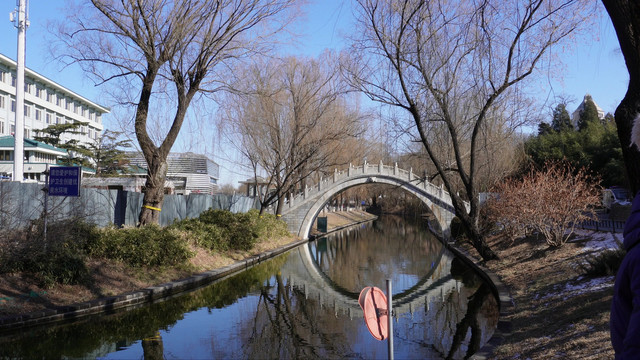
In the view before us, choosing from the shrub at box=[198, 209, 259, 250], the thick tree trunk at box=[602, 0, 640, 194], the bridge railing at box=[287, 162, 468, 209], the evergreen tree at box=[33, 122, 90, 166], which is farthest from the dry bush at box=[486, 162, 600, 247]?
the evergreen tree at box=[33, 122, 90, 166]

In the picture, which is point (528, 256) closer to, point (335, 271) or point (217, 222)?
point (335, 271)

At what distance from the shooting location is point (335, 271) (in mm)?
19094

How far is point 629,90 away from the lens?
216 inches

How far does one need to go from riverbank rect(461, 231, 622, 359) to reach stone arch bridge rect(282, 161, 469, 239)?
56.1 feet

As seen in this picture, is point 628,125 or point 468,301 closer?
point 628,125

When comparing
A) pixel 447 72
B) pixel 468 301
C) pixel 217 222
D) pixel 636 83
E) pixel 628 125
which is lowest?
pixel 468 301

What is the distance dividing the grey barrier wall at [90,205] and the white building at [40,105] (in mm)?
21570

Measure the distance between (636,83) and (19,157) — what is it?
18.8 metres

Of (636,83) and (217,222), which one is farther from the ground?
(636,83)

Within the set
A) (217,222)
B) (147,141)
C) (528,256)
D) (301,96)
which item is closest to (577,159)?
(301,96)

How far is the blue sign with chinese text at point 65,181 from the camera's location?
11.0 meters

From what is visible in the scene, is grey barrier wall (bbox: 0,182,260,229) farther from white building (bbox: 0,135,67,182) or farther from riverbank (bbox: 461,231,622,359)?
white building (bbox: 0,135,67,182)

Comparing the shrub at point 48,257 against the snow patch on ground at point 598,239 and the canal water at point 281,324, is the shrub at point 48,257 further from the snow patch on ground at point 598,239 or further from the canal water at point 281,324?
the snow patch on ground at point 598,239

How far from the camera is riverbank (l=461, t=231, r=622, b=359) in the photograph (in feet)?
20.2
